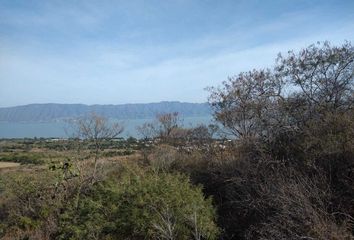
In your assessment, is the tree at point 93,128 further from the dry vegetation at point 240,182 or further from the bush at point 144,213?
the bush at point 144,213

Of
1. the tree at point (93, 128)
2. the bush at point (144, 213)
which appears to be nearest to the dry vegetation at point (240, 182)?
the bush at point (144, 213)

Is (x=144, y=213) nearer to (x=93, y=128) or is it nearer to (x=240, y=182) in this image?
(x=240, y=182)

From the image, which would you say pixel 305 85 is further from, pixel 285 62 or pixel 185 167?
pixel 185 167

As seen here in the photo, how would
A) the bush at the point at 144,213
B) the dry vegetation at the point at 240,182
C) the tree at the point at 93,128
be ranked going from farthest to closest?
1. the tree at the point at 93,128
2. the bush at the point at 144,213
3. the dry vegetation at the point at 240,182

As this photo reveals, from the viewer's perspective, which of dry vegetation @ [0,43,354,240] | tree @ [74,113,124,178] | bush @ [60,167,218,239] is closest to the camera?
dry vegetation @ [0,43,354,240]

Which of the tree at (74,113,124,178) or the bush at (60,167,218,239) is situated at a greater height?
the tree at (74,113,124,178)

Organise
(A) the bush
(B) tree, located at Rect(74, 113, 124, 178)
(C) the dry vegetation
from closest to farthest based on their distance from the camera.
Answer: (C) the dry vegetation
(A) the bush
(B) tree, located at Rect(74, 113, 124, 178)

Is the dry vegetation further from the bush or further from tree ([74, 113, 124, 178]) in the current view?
tree ([74, 113, 124, 178])

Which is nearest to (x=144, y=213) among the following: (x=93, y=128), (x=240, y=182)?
(x=240, y=182)

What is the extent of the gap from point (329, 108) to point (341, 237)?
8806 millimetres

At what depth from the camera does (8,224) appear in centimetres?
1730

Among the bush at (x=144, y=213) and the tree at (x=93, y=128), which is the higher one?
the tree at (x=93, y=128)

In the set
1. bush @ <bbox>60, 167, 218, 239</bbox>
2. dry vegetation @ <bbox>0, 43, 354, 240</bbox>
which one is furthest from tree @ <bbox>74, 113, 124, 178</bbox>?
bush @ <bbox>60, 167, 218, 239</bbox>

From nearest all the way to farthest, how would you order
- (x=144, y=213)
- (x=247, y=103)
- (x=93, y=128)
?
(x=144, y=213) → (x=247, y=103) → (x=93, y=128)
